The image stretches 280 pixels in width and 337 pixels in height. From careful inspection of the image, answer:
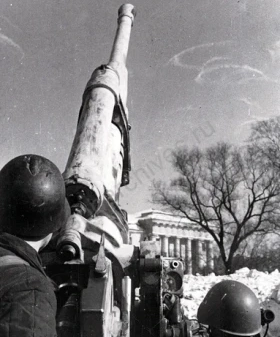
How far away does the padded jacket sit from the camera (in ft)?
5.13

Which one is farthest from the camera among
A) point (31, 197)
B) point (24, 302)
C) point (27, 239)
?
point (31, 197)

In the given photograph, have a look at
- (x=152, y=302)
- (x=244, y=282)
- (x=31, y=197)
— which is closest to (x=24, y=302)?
(x=31, y=197)

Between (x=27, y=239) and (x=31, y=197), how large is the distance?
26cm

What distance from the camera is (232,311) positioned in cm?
449

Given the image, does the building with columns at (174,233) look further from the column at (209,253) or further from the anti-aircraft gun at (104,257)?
the anti-aircraft gun at (104,257)

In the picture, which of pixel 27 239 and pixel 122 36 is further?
pixel 122 36

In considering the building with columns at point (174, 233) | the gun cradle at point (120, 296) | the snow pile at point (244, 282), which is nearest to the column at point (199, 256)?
the building with columns at point (174, 233)

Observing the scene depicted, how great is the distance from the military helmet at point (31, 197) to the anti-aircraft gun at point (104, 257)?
0.86 metres

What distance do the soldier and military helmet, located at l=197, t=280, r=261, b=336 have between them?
2493mm

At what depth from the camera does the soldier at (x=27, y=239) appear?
1580 millimetres

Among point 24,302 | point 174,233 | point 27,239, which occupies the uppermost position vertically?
point 174,233

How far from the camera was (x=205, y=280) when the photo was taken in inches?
541

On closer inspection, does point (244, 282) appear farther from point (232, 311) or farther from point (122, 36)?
point (232, 311)

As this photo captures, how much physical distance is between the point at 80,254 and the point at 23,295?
2.30 m
